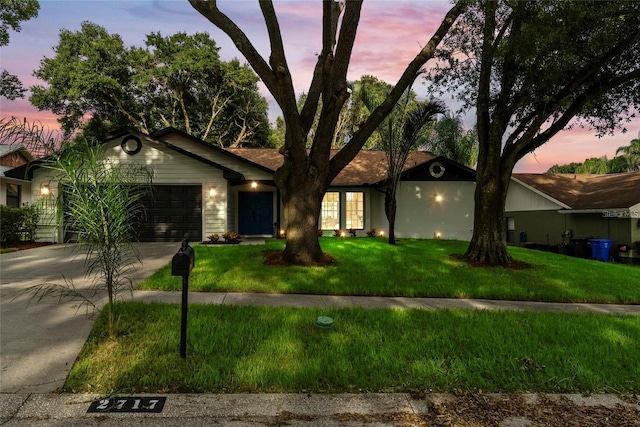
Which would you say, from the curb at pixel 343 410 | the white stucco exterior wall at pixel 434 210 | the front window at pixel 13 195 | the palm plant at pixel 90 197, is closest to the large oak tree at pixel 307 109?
the palm plant at pixel 90 197

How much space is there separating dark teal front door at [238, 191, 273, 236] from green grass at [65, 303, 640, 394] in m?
11.8

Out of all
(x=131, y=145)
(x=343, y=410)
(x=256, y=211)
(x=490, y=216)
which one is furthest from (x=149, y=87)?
(x=343, y=410)

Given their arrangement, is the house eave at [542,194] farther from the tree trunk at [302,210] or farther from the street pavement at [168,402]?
the street pavement at [168,402]

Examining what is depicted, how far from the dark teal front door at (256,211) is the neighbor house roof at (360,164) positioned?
1.53 m

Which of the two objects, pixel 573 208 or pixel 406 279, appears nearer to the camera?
pixel 406 279

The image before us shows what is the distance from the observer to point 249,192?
17062 millimetres

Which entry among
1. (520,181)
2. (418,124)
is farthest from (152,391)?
(520,181)

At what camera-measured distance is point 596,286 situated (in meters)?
7.89

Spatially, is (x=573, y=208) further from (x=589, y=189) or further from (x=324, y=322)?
(x=324, y=322)

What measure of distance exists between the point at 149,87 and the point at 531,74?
96.4 ft

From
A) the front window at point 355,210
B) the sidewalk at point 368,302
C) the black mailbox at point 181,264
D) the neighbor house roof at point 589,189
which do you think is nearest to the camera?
the black mailbox at point 181,264

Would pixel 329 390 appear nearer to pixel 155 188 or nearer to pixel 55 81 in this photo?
pixel 155 188

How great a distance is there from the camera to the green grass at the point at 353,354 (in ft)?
10.7

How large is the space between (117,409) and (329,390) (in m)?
1.73
